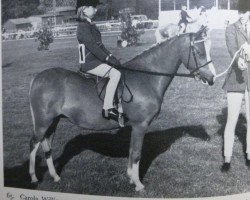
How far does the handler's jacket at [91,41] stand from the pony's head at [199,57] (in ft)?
1.10

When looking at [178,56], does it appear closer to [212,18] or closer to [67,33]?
[212,18]

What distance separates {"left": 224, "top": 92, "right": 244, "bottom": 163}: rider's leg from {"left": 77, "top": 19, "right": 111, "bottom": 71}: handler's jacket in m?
0.51

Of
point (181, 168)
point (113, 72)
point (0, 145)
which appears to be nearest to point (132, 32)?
point (113, 72)

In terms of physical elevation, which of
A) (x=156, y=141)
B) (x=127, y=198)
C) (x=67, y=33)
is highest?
(x=67, y=33)

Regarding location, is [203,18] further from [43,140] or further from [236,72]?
[43,140]

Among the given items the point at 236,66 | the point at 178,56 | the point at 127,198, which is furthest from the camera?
the point at 178,56

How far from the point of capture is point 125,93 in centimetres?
195

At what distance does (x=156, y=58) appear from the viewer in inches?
77.6

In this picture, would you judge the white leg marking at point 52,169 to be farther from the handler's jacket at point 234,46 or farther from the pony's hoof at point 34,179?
the handler's jacket at point 234,46

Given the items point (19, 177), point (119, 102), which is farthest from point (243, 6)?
point (19, 177)

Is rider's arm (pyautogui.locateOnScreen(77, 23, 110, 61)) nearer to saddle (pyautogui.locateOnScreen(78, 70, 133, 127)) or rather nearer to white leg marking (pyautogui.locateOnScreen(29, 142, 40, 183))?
saddle (pyautogui.locateOnScreen(78, 70, 133, 127))

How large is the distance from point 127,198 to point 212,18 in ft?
2.38

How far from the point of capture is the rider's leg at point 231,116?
1.78 m
